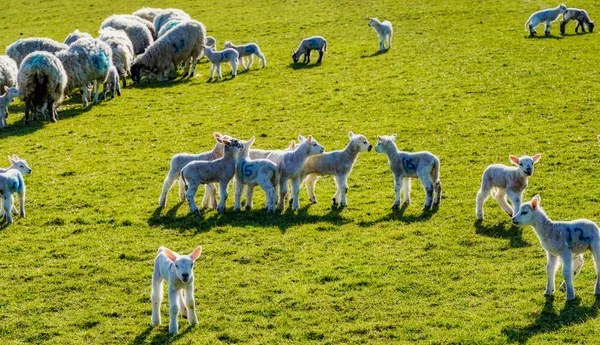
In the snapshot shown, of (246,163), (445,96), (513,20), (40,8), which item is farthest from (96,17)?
(246,163)

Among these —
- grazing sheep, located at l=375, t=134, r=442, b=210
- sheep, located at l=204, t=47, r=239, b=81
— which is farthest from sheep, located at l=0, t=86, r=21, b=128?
grazing sheep, located at l=375, t=134, r=442, b=210

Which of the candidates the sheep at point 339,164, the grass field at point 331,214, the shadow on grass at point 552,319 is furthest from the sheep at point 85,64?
the shadow on grass at point 552,319

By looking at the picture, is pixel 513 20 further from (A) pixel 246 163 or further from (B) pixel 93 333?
(B) pixel 93 333

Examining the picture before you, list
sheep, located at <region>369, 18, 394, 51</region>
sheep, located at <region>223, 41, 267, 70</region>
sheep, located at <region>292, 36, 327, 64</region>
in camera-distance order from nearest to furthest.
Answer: sheep, located at <region>223, 41, 267, 70</region>, sheep, located at <region>292, 36, 327, 64</region>, sheep, located at <region>369, 18, 394, 51</region>

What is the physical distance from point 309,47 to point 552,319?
888 inches

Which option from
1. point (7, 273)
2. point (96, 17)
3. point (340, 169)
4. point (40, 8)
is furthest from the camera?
point (40, 8)

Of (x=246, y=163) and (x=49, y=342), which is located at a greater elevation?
(x=246, y=163)

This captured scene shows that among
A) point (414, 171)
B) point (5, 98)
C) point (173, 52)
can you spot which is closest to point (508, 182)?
point (414, 171)

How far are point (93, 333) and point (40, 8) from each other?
4466 cm

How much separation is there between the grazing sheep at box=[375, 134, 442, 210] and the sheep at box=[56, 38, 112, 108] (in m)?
13.9

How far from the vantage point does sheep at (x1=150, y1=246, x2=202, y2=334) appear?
1151 cm

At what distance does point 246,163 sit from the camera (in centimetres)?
1720

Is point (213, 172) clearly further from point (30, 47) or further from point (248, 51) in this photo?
point (30, 47)

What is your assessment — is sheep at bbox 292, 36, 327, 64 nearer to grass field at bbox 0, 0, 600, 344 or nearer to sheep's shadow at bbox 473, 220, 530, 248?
grass field at bbox 0, 0, 600, 344
